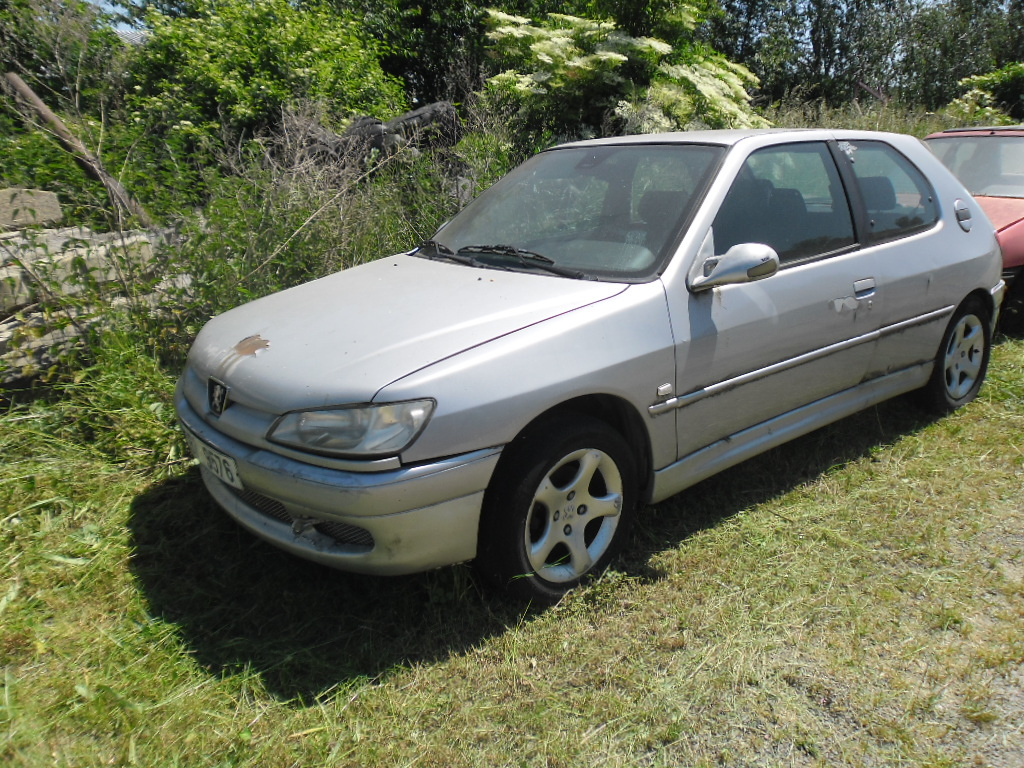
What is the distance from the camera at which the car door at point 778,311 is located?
3.17 meters

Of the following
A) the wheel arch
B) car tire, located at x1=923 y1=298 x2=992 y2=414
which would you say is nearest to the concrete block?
the wheel arch

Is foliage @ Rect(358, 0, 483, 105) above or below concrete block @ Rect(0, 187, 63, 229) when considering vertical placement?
above

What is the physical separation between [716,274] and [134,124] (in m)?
5.63

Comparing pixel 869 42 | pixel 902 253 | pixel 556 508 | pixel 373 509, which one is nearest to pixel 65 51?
pixel 373 509

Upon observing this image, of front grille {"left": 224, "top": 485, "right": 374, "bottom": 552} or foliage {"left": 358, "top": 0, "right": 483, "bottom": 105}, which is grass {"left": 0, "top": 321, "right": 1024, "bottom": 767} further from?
foliage {"left": 358, "top": 0, "right": 483, "bottom": 105}

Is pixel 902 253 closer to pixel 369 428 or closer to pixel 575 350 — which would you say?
pixel 575 350

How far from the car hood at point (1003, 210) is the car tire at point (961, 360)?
150cm

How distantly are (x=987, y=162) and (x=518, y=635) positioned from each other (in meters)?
5.99

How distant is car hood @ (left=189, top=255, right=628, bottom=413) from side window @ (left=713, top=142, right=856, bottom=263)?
70 cm

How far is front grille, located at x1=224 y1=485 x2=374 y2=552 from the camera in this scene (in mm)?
2572

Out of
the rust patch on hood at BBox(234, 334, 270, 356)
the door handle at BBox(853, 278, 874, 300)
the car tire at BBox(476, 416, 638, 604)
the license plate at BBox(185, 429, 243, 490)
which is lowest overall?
the car tire at BBox(476, 416, 638, 604)

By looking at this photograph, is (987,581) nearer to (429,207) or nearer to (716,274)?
(716,274)

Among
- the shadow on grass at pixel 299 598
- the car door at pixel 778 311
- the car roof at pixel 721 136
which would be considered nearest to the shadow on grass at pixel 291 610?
the shadow on grass at pixel 299 598

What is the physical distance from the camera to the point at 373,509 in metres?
2.49
